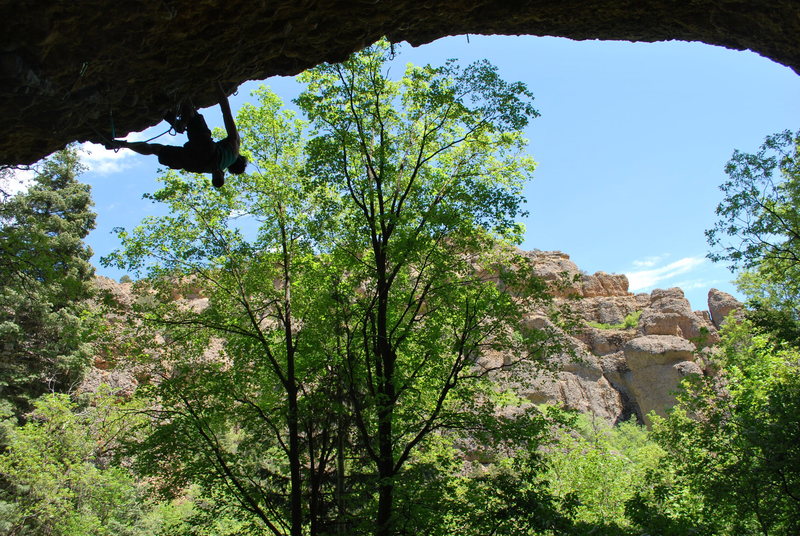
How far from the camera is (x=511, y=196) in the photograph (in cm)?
1006

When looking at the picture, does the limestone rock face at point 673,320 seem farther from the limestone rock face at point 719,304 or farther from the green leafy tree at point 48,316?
the green leafy tree at point 48,316

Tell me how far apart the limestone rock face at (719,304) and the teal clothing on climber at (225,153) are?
154ft

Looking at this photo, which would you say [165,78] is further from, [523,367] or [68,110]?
[523,367]

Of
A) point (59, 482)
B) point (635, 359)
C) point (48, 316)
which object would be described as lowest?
point (59, 482)

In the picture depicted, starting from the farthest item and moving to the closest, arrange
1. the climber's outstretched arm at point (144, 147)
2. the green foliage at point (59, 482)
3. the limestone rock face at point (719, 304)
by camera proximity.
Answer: the limestone rock face at point (719, 304)
the green foliage at point (59, 482)
the climber's outstretched arm at point (144, 147)

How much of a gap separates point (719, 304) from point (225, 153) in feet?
160

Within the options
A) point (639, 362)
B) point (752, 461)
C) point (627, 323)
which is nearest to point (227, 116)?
point (752, 461)

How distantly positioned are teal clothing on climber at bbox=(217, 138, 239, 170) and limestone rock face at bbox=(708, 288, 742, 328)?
47003 millimetres

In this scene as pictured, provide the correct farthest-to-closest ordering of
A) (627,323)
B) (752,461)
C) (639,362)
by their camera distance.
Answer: (627,323), (639,362), (752,461)

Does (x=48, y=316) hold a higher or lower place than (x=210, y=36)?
higher

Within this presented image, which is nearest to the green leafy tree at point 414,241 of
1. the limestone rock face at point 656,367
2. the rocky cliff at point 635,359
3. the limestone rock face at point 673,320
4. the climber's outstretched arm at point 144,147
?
the climber's outstretched arm at point 144,147

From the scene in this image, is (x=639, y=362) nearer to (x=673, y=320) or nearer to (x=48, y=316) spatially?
(x=673, y=320)

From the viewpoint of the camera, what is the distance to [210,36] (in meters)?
5.54

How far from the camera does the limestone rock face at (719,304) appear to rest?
43.0 meters
